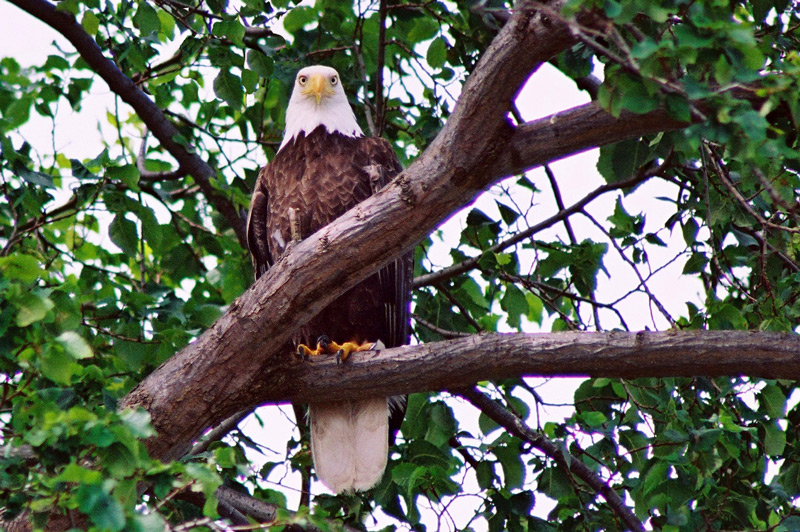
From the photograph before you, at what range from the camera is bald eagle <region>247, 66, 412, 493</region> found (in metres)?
3.86

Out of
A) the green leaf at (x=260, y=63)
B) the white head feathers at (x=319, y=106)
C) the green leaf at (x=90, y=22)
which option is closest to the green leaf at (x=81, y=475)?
the green leaf at (x=260, y=63)

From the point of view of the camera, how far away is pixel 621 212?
371cm

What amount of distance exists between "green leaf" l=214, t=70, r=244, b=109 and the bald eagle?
40 cm

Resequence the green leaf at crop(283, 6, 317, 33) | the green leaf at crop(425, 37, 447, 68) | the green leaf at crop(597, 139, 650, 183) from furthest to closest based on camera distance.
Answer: the green leaf at crop(283, 6, 317, 33), the green leaf at crop(425, 37, 447, 68), the green leaf at crop(597, 139, 650, 183)

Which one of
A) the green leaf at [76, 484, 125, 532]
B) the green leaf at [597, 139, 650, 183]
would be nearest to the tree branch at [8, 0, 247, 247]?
the green leaf at [597, 139, 650, 183]

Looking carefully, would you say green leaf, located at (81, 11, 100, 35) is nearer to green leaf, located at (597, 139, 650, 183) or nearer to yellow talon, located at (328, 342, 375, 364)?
yellow talon, located at (328, 342, 375, 364)

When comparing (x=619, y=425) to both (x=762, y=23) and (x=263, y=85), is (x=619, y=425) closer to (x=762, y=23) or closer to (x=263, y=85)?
(x=762, y=23)

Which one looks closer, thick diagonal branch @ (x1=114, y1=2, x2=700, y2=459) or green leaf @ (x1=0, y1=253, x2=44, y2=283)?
green leaf @ (x1=0, y1=253, x2=44, y2=283)

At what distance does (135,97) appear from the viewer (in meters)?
4.03

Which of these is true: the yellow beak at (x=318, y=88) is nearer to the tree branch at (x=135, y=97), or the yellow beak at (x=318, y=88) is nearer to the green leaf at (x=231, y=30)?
the tree branch at (x=135, y=97)

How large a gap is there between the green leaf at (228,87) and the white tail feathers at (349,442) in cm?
132

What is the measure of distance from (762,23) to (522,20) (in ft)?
4.56

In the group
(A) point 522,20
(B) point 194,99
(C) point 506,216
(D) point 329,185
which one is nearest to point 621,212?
(C) point 506,216

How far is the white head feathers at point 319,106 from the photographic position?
4430 mm
